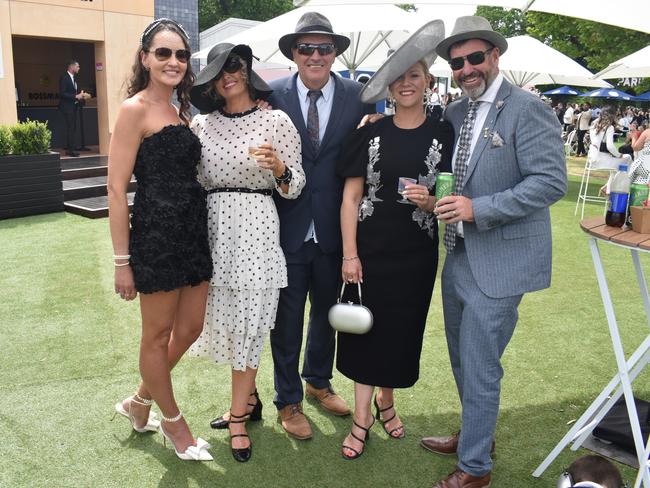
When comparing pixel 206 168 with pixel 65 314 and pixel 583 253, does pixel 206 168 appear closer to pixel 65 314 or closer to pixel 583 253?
pixel 65 314

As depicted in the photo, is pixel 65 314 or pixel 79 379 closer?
pixel 79 379

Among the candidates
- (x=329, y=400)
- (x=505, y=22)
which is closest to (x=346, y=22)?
(x=329, y=400)

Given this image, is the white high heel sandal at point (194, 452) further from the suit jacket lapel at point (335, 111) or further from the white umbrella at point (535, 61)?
the white umbrella at point (535, 61)

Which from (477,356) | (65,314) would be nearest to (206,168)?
(477,356)

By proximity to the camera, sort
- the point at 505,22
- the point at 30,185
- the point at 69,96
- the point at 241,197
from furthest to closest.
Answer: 1. the point at 505,22
2. the point at 69,96
3. the point at 30,185
4. the point at 241,197

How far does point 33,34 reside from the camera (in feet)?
39.5

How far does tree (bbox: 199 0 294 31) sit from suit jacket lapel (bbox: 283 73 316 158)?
43.8 metres

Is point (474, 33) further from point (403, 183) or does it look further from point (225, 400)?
point (225, 400)

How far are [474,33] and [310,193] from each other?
1.13 meters

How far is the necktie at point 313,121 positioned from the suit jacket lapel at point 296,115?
25 mm

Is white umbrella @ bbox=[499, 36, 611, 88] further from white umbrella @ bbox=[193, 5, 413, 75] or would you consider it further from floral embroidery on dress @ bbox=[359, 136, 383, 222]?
floral embroidery on dress @ bbox=[359, 136, 383, 222]

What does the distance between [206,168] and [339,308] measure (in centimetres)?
96

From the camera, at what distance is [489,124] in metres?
2.59

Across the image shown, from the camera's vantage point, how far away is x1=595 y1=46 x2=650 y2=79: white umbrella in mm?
6810
